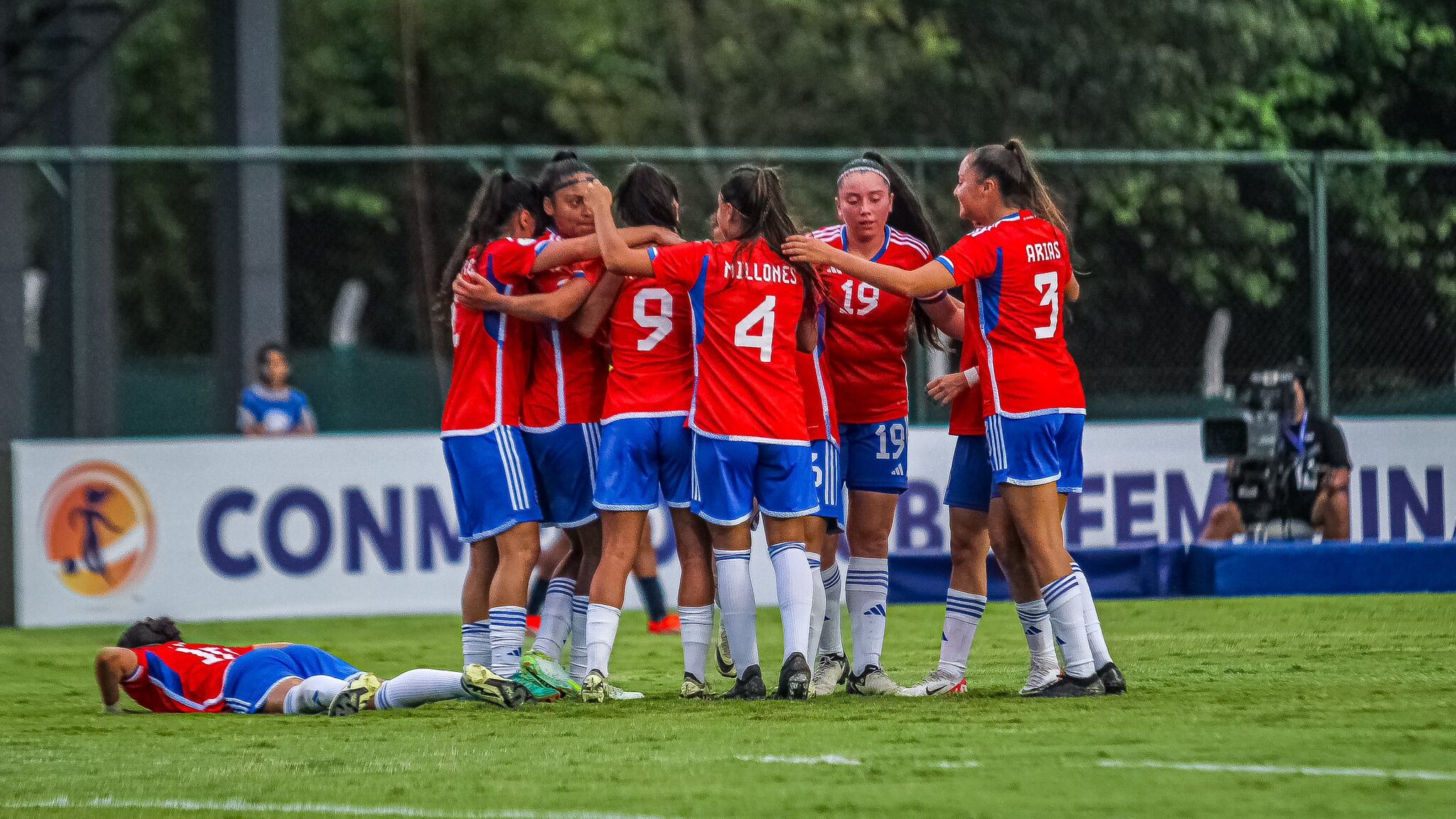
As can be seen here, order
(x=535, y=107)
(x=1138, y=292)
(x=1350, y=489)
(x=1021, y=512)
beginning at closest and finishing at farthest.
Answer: (x=1021, y=512) → (x=1350, y=489) → (x=1138, y=292) → (x=535, y=107)

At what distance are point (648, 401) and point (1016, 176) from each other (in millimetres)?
1699

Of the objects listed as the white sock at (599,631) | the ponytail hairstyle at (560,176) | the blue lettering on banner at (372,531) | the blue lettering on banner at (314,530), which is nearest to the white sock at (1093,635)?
the white sock at (599,631)

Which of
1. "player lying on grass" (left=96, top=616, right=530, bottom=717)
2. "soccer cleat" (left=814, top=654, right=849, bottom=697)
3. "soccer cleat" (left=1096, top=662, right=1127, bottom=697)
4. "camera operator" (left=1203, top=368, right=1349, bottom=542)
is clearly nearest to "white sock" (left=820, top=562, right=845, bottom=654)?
"soccer cleat" (left=814, top=654, right=849, bottom=697)

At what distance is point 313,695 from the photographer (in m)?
8.03

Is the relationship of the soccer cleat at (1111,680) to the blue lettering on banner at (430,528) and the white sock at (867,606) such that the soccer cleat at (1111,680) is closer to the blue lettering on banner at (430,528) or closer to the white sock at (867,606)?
the white sock at (867,606)

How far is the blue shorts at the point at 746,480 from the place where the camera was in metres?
7.94

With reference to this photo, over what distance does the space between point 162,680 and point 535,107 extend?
30672 mm

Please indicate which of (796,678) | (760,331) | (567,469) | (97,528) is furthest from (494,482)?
(97,528)

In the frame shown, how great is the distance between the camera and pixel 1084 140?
2422 cm

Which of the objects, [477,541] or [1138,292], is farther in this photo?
[1138,292]

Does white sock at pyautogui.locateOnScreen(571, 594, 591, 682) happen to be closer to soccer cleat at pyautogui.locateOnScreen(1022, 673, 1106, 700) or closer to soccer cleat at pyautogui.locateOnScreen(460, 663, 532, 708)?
soccer cleat at pyautogui.locateOnScreen(460, 663, 532, 708)

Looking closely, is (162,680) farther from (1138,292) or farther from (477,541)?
(1138,292)

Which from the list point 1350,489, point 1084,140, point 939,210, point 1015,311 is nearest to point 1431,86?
point 1084,140

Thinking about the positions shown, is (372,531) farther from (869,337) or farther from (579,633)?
(869,337)
